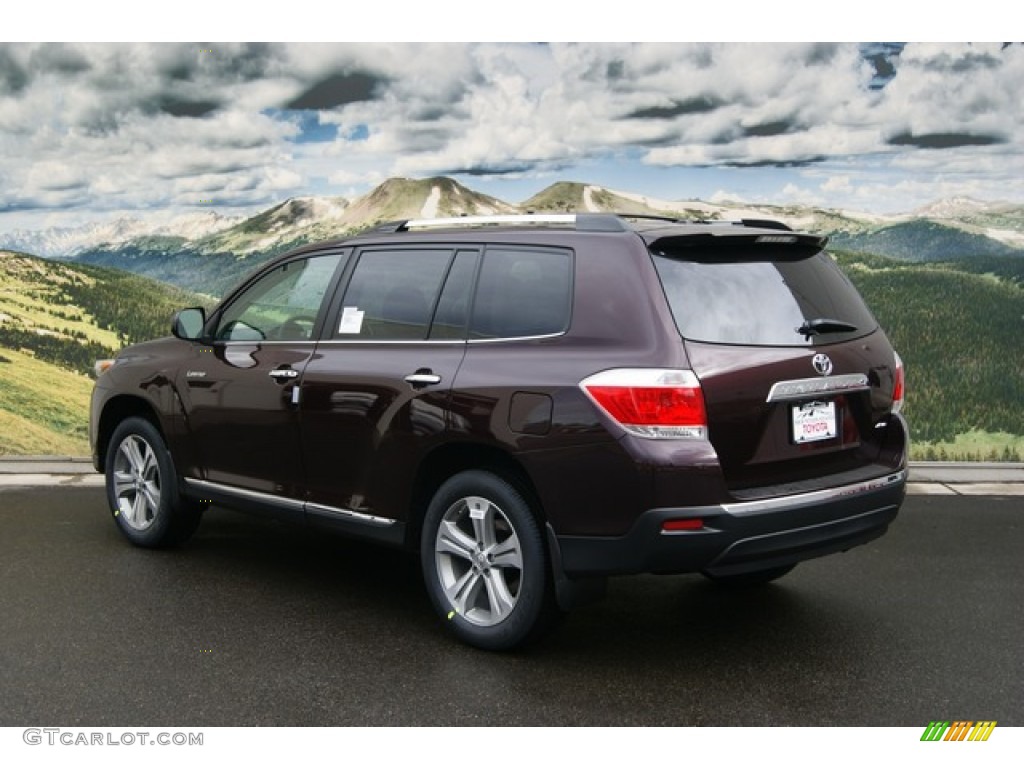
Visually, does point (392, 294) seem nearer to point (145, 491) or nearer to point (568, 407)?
point (568, 407)

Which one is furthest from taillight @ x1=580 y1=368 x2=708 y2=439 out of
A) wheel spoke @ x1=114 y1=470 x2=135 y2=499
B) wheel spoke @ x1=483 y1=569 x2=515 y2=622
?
wheel spoke @ x1=114 y1=470 x2=135 y2=499

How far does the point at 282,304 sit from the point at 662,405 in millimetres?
2504

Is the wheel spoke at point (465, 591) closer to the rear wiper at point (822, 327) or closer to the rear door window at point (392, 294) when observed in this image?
the rear door window at point (392, 294)

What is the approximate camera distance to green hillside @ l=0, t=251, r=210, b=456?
10273 mm

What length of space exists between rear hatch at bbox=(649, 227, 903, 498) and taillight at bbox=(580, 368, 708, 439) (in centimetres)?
5

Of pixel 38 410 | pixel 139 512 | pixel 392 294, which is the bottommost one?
pixel 38 410

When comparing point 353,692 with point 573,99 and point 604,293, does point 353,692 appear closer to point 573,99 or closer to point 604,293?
point 604,293

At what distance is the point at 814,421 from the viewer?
14.8ft

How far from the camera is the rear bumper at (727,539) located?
4.16 meters

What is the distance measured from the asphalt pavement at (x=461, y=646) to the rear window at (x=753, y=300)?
1.33 meters

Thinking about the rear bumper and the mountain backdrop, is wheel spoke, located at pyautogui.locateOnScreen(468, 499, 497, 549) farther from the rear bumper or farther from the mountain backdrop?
the mountain backdrop

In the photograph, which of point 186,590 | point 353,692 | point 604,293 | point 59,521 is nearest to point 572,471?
point 604,293
